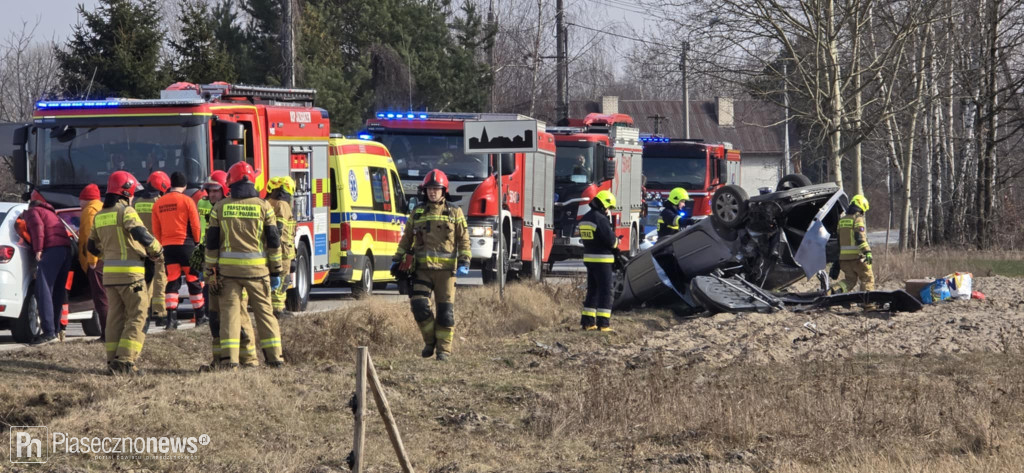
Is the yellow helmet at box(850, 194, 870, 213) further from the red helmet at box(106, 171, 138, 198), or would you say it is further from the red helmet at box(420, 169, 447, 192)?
the red helmet at box(106, 171, 138, 198)

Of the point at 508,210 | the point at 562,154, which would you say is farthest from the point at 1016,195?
the point at 508,210

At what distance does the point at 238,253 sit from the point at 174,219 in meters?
2.92

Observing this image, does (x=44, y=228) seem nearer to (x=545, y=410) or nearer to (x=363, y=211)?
(x=545, y=410)

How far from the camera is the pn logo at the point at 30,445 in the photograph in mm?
6805

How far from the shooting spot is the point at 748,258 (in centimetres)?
1495

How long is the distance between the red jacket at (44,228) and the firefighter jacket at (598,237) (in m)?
5.10

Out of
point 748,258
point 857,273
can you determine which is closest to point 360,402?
point 748,258

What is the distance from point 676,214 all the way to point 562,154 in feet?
13.0

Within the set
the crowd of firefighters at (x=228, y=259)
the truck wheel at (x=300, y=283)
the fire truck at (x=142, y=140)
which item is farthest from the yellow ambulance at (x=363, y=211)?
the crowd of firefighters at (x=228, y=259)

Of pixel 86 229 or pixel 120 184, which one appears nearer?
pixel 120 184

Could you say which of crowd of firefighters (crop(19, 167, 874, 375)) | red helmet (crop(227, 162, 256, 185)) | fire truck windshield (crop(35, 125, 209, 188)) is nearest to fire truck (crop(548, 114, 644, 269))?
crowd of firefighters (crop(19, 167, 874, 375))

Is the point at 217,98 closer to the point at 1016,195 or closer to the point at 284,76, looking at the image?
the point at 284,76

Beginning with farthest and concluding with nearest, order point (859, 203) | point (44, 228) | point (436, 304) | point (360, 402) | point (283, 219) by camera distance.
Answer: point (859, 203) → point (44, 228) → point (283, 219) → point (436, 304) → point (360, 402)

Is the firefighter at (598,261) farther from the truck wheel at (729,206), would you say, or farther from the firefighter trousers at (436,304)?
the firefighter trousers at (436,304)
